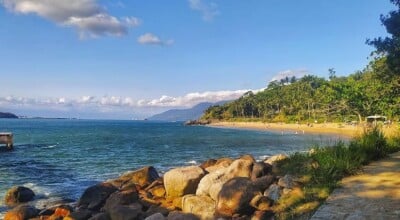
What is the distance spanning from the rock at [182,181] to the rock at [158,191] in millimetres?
692

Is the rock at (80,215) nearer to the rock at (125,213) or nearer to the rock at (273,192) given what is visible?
the rock at (125,213)

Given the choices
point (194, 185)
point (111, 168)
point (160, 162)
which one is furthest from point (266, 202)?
point (160, 162)

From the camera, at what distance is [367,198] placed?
862 centimetres

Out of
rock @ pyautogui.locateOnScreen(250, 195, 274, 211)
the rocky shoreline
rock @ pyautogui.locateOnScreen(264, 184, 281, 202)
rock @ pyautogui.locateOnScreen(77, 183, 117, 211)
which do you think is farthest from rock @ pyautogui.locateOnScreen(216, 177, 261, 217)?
rock @ pyautogui.locateOnScreen(77, 183, 117, 211)

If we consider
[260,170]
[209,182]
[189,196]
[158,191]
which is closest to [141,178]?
[158,191]

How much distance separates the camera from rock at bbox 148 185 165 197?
582 inches

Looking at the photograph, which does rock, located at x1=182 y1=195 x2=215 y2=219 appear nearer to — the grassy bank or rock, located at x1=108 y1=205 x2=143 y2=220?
rock, located at x1=108 y1=205 x2=143 y2=220

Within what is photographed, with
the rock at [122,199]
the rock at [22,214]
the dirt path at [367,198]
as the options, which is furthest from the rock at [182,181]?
the dirt path at [367,198]

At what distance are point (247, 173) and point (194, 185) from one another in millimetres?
1836

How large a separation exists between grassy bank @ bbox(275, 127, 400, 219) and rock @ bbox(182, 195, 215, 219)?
201 cm

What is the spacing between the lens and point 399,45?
1436 centimetres

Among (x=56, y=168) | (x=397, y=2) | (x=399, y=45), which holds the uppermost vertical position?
(x=397, y=2)

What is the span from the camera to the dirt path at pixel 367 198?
25.1 ft

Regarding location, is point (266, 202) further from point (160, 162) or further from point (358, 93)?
point (358, 93)
